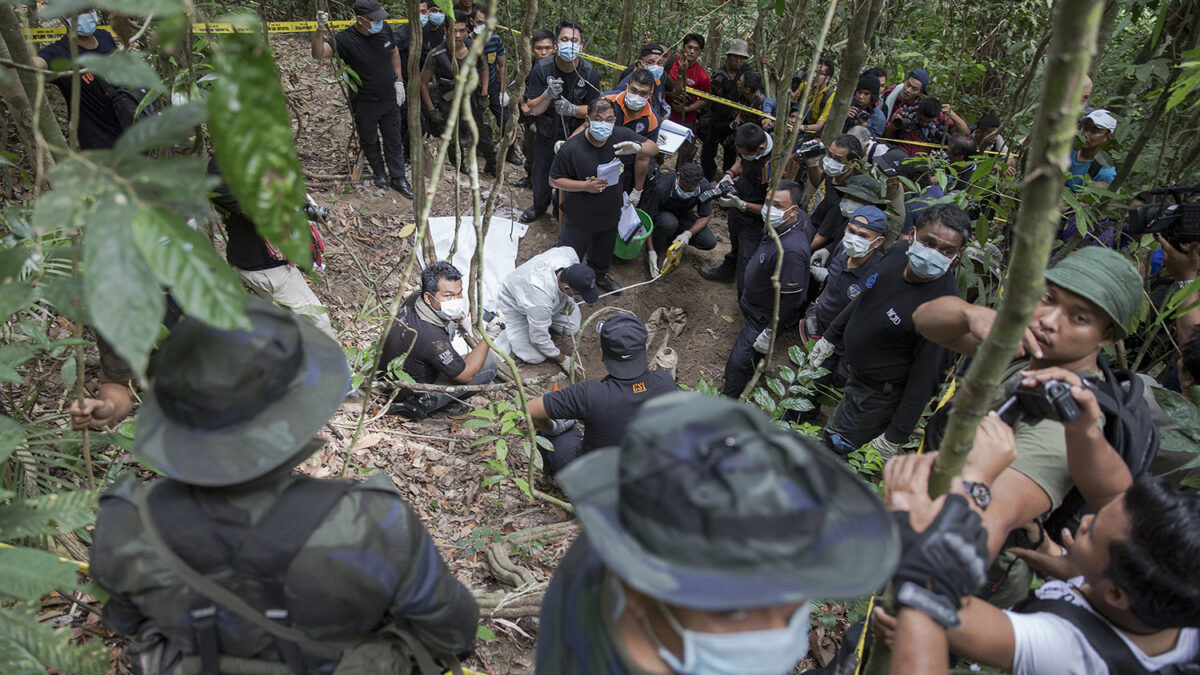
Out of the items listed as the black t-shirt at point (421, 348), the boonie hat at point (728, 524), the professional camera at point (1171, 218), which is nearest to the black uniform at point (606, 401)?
the black t-shirt at point (421, 348)

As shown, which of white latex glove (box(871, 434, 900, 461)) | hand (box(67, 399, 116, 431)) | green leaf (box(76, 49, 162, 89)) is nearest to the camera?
green leaf (box(76, 49, 162, 89))

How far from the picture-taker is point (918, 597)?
4.77ft

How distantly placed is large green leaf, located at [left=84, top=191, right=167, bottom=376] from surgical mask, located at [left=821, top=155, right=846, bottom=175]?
19.5 ft

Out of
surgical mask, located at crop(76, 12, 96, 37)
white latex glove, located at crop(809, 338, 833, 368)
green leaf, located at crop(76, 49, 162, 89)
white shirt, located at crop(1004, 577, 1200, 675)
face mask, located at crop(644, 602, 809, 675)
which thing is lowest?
white latex glove, located at crop(809, 338, 833, 368)

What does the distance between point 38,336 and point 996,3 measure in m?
11.8

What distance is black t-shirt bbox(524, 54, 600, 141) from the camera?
7.86 m

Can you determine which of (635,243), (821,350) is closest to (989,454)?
(821,350)

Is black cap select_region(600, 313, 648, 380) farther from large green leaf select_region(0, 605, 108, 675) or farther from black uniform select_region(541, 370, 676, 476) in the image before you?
large green leaf select_region(0, 605, 108, 675)

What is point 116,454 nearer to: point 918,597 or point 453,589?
point 453,589

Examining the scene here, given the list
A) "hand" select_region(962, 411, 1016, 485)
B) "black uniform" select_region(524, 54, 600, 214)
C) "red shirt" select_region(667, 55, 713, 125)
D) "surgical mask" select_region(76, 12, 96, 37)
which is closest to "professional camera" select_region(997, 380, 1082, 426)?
"hand" select_region(962, 411, 1016, 485)

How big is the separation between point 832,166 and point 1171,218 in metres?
3.09

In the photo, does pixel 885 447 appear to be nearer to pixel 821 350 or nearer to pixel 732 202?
pixel 821 350

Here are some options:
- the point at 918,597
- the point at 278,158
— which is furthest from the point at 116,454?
the point at 918,597

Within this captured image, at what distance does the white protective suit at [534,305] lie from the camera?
639cm
